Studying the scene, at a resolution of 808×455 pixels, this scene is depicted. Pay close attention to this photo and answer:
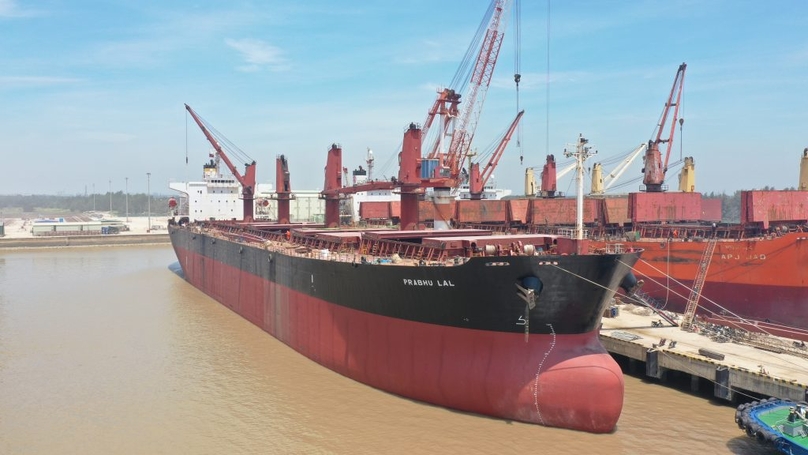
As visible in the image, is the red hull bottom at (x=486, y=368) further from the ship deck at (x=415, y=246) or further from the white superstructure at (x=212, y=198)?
the white superstructure at (x=212, y=198)

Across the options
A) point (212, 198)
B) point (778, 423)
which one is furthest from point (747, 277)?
point (212, 198)

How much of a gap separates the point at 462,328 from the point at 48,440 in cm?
1066

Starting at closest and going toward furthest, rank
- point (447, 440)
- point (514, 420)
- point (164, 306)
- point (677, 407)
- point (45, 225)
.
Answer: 1. point (447, 440)
2. point (514, 420)
3. point (677, 407)
4. point (164, 306)
5. point (45, 225)

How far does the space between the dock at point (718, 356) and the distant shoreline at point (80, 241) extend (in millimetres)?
68491

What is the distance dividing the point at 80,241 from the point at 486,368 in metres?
70.3

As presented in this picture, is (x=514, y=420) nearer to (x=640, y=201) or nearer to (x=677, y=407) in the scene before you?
(x=677, y=407)

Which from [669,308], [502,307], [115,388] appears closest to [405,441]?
[502,307]

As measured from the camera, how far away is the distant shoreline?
65.0 m

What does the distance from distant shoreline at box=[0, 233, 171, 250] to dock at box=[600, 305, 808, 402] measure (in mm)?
68491

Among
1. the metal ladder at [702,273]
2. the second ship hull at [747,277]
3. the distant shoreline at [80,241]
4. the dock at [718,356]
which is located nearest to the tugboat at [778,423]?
the dock at [718,356]

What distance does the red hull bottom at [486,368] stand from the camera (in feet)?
42.6

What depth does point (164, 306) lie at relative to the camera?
29.5 metres

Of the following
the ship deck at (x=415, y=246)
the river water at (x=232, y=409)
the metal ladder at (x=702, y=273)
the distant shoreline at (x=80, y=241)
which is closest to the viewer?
the river water at (x=232, y=409)

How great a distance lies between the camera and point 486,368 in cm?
1366
